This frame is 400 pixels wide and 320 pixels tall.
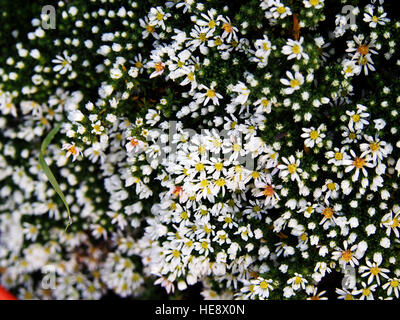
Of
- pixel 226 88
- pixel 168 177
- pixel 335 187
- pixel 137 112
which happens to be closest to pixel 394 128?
pixel 335 187

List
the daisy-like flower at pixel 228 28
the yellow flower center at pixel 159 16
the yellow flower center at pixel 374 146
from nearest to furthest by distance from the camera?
the yellow flower center at pixel 374 146, the daisy-like flower at pixel 228 28, the yellow flower center at pixel 159 16

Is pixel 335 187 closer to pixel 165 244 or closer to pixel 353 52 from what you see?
pixel 353 52

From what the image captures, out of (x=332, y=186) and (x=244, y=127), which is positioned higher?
(x=244, y=127)

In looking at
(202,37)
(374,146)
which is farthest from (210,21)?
(374,146)

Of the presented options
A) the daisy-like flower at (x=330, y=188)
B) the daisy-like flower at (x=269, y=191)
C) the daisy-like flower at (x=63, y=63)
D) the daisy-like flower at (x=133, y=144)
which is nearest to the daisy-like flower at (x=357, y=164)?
the daisy-like flower at (x=330, y=188)

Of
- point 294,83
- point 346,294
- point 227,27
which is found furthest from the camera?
point 346,294

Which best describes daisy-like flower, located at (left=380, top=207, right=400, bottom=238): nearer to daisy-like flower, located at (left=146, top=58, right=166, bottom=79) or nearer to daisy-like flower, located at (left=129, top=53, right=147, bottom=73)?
daisy-like flower, located at (left=146, top=58, right=166, bottom=79)

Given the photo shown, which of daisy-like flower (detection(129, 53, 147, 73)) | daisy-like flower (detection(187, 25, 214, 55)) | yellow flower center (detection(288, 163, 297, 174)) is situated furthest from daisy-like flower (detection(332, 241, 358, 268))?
daisy-like flower (detection(129, 53, 147, 73))

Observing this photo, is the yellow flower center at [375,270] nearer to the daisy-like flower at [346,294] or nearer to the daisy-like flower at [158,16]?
the daisy-like flower at [346,294]

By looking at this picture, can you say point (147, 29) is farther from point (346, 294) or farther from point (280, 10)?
point (346, 294)
